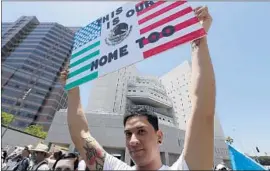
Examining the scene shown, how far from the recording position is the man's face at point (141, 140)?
1.38 meters

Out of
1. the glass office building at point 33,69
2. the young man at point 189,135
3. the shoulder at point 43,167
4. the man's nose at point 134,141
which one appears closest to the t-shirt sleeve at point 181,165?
the young man at point 189,135

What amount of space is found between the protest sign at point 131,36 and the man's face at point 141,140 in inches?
32.4

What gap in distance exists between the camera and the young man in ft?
4.17

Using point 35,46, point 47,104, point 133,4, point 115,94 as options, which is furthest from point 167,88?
point 133,4

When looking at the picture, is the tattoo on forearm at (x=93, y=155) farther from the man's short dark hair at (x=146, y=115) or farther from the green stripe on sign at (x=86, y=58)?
the green stripe on sign at (x=86, y=58)

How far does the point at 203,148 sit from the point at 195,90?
372mm

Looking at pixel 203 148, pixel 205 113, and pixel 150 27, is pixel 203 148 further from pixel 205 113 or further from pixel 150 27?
pixel 150 27

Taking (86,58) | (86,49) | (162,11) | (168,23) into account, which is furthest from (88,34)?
(168,23)

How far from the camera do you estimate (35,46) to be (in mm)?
73438

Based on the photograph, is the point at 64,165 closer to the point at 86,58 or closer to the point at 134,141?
the point at 86,58

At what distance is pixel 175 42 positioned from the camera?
202 centimetres

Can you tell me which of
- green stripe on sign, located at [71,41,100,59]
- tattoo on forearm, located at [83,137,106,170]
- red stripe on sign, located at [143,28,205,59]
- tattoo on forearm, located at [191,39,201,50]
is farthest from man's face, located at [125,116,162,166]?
green stripe on sign, located at [71,41,100,59]

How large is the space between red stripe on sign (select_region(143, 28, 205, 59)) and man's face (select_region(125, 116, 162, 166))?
0.80 m

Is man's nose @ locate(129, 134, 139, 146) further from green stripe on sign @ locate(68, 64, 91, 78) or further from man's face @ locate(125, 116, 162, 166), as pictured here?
green stripe on sign @ locate(68, 64, 91, 78)
